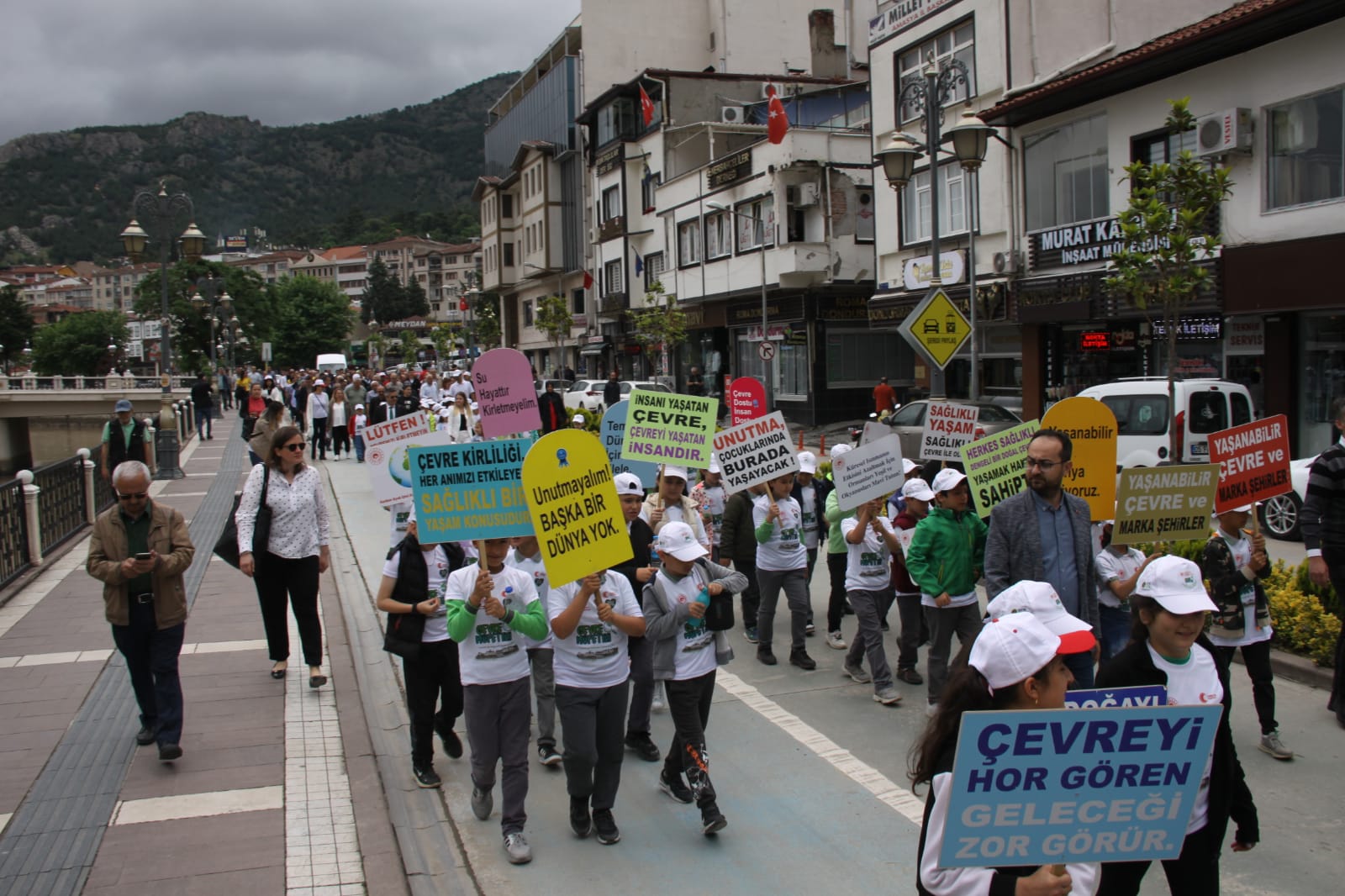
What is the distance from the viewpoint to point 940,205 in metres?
27.4

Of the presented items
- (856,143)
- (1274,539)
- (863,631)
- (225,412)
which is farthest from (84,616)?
(225,412)

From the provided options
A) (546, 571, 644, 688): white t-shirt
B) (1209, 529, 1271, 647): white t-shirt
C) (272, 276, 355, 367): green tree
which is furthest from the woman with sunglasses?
(272, 276, 355, 367): green tree

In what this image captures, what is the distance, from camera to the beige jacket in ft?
20.5

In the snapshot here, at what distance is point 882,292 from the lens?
30.0m

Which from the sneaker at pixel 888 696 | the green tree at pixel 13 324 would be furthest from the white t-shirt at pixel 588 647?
the green tree at pixel 13 324

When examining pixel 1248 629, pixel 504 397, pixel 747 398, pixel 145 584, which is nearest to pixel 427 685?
pixel 145 584

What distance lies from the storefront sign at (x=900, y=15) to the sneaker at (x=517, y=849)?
25.2 metres

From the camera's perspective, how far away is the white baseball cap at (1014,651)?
110 inches

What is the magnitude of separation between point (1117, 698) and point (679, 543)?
8.90 ft

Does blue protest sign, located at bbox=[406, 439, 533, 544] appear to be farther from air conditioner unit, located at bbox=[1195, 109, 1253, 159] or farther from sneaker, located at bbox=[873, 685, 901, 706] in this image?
air conditioner unit, located at bbox=[1195, 109, 1253, 159]

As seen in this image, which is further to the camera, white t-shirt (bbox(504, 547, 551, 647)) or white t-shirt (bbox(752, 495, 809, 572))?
white t-shirt (bbox(752, 495, 809, 572))

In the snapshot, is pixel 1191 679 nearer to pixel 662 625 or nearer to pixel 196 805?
pixel 662 625

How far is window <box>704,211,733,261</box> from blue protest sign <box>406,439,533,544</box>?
1327 inches

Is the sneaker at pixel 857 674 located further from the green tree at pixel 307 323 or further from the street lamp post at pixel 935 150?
the green tree at pixel 307 323
